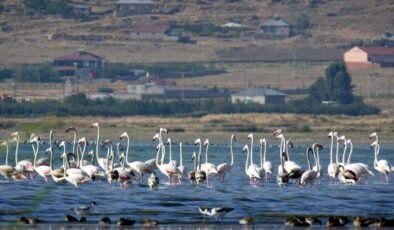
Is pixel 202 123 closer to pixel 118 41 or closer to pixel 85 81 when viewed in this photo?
pixel 85 81

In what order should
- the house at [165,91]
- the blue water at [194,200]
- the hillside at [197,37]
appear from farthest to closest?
1. the hillside at [197,37]
2. the house at [165,91]
3. the blue water at [194,200]

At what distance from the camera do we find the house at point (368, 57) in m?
145

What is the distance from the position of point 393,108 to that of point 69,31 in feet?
222

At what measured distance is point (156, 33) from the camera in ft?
536

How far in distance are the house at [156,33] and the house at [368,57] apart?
23.1 m

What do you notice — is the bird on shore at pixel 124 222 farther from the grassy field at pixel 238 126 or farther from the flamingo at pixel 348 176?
the grassy field at pixel 238 126

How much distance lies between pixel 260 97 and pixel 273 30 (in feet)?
191

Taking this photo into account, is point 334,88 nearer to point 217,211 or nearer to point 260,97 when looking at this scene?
point 260,97

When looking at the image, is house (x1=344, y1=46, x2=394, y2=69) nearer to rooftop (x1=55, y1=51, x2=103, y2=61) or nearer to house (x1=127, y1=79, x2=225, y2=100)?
rooftop (x1=55, y1=51, x2=103, y2=61)

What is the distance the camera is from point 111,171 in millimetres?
36594

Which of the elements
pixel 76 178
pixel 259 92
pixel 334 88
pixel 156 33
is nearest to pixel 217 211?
pixel 76 178

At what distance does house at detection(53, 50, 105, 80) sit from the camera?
13875cm

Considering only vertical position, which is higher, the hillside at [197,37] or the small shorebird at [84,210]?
the hillside at [197,37]

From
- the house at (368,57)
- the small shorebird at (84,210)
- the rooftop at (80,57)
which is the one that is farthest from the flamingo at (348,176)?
the house at (368,57)
